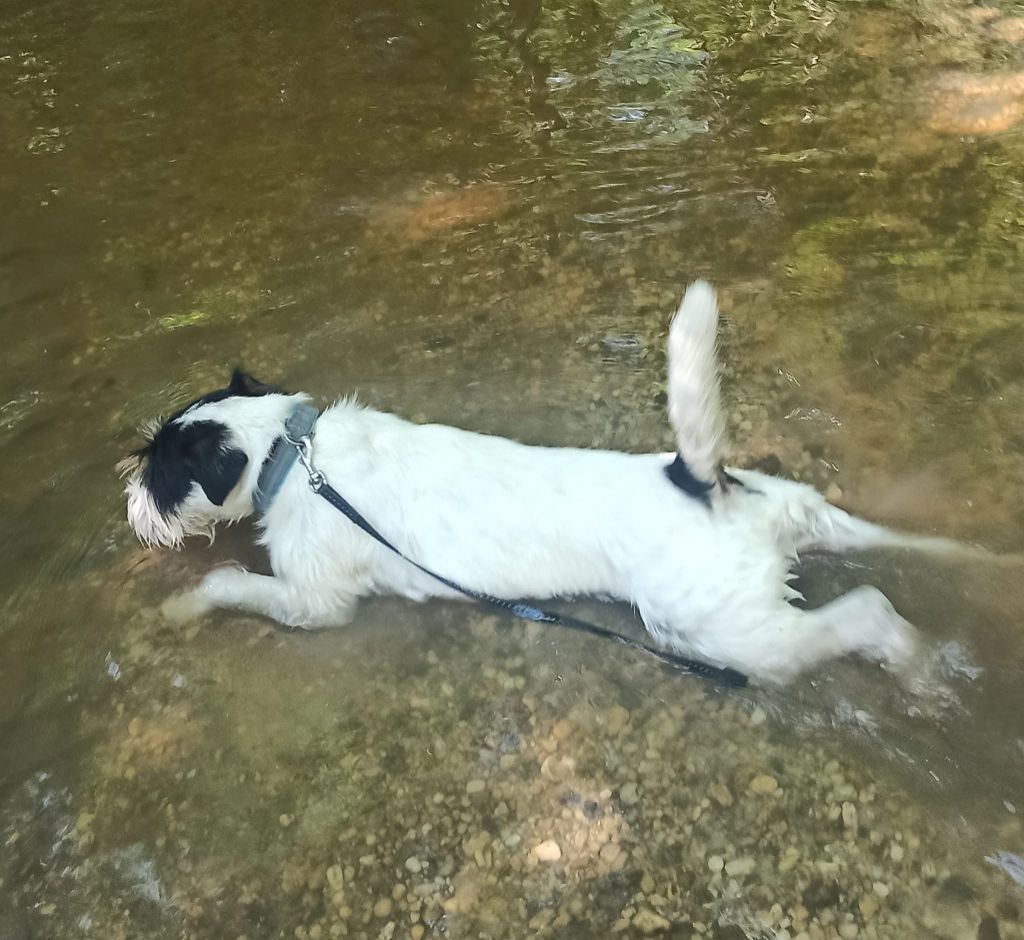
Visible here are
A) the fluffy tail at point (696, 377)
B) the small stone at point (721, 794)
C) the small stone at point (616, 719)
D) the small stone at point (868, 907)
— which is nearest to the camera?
the fluffy tail at point (696, 377)

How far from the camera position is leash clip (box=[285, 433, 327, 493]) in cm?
305

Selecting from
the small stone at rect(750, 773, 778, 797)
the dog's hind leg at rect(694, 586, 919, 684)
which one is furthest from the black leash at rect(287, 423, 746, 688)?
the small stone at rect(750, 773, 778, 797)

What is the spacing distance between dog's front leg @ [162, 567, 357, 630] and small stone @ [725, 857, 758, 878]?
5.64 feet

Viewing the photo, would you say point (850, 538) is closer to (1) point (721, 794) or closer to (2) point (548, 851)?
(1) point (721, 794)

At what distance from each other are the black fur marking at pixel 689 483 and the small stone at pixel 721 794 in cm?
105

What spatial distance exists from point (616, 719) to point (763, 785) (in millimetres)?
574

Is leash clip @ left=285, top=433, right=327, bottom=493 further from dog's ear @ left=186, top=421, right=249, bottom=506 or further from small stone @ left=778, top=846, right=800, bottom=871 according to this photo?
small stone @ left=778, top=846, right=800, bottom=871

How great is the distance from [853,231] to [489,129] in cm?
253

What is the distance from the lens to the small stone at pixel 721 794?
293 cm

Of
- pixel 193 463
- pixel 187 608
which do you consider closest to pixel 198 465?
pixel 193 463

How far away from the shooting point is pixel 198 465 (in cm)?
303

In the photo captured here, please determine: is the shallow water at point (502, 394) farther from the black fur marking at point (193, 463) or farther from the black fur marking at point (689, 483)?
the black fur marking at point (689, 483)

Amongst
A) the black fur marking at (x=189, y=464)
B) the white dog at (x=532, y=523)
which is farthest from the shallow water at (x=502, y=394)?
the black fur marking at (x=189, y=464)

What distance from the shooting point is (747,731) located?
306 centimetres
